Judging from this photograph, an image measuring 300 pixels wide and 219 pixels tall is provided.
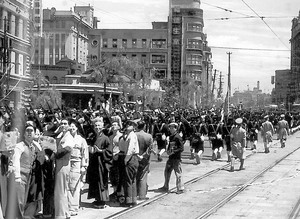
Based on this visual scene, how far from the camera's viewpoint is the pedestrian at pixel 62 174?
9.80 meters

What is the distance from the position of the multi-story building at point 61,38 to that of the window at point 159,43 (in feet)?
41.3

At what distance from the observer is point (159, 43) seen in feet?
334

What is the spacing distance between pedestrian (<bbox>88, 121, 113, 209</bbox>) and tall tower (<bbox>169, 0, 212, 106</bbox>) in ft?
279

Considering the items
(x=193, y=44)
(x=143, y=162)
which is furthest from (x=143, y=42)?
(x=143, y=162)

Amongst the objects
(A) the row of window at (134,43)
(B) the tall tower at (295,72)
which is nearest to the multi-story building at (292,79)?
(B) the tall tower at (295,72)

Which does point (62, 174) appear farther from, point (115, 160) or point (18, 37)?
point (18, 37)

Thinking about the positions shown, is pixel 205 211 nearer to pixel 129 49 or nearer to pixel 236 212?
pixel 236 212

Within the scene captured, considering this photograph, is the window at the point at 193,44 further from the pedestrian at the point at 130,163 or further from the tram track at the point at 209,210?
the pedestrian at the point at 130,163

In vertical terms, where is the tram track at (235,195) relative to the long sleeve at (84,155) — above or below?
below

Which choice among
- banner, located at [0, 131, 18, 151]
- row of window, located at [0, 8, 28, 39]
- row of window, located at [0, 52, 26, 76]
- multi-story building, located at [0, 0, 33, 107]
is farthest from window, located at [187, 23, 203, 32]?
banner, located at [0, 131, 18, 151]

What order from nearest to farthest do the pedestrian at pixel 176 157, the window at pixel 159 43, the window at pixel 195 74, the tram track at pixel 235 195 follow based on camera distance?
1. the tram track at pixel 235 195
2. the pedestrian at pixel 176 157
3. the window at pixel 195 74
4. the window at pixel 159 43

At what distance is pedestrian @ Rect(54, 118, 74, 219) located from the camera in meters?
9.80

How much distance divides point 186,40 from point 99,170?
302ft

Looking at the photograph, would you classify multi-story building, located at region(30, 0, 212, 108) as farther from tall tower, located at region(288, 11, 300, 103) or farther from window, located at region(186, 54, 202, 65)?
tall tower, located at region(288, 11, 300, 103)
